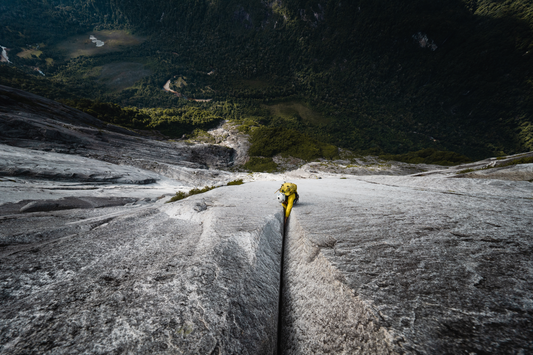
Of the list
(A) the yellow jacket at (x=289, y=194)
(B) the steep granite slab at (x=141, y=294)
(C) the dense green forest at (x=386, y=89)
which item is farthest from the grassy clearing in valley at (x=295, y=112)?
(B) the steep granite slab at (x=141, y=294)

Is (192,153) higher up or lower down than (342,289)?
higher up

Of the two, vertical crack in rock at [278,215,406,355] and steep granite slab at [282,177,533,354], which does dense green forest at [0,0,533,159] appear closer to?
steep granite slab at [282,177,533,354]

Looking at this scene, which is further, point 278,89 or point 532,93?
point 278,89

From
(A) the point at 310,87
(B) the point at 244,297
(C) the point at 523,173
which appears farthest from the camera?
(A) the point at 310,87

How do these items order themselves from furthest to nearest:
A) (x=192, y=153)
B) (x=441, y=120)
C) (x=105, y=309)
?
(x=441, y=120) → (x=192, y=153) → (x=105, y=309)

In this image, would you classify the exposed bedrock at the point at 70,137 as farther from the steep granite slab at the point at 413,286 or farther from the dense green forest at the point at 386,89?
the dense green forest at the point at 386,89

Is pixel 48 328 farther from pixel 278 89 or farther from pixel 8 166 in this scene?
pixel 278 89

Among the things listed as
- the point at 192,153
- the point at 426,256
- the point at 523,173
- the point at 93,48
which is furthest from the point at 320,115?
the point at 93,48
